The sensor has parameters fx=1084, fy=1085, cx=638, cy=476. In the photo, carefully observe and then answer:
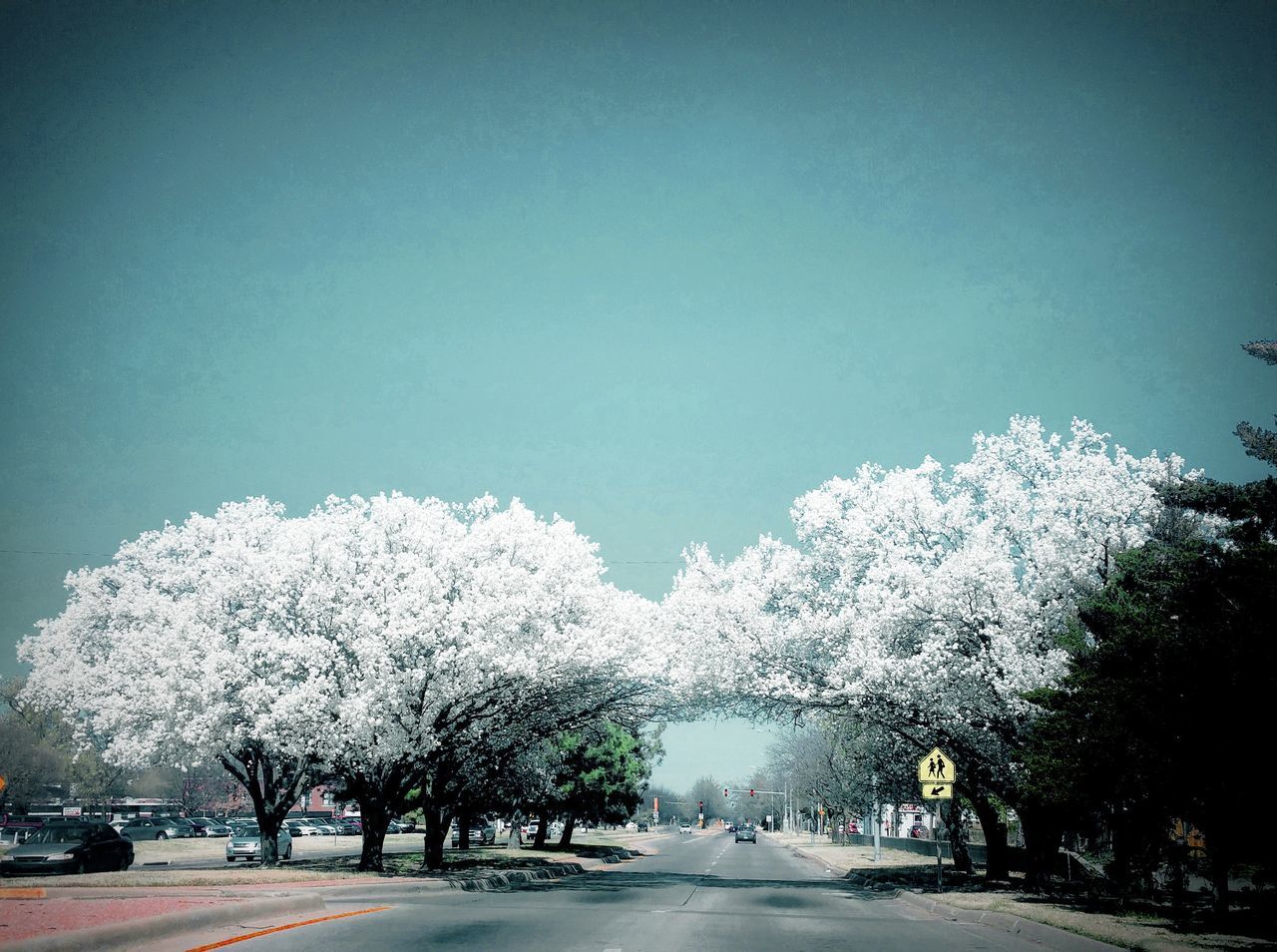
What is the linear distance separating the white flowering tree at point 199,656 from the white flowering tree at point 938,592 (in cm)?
1120

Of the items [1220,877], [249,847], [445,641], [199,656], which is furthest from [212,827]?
[1220,877]

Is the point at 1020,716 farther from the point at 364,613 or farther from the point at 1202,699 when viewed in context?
the point at 364,613

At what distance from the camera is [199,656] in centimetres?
3152

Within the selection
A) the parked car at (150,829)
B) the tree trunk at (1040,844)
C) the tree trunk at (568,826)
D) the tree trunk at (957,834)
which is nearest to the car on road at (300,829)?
the parked car at (150,829)

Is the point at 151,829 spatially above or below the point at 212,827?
above

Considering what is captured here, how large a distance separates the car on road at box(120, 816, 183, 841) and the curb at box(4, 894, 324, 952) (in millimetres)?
47680

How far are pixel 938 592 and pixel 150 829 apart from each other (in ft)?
173

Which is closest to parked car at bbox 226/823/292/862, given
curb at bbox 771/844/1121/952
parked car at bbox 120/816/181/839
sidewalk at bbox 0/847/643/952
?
sidewalk at bbox 0/847/643/952

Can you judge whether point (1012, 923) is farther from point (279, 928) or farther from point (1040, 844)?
point (279, 928)

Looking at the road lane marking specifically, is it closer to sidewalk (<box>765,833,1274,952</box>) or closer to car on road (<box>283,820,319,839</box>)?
sidewalk (<box>765,833,1274,952</box>)

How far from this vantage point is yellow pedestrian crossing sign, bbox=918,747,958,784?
80.3 feet

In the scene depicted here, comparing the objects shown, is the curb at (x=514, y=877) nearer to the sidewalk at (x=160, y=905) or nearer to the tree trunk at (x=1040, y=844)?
the sidewalk at (x=160, y=905)

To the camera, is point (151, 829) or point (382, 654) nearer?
point (382, 654)

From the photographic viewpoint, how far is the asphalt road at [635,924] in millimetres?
13969
